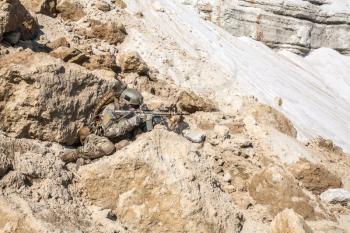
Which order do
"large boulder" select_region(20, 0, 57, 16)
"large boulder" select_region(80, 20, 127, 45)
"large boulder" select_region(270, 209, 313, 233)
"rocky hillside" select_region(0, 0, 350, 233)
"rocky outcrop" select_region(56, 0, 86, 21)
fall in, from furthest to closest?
"rocky outcrop" select_region(56, 0, 86, 21)
"large boulder" select_region(80, 20, 127, 45)
"large boulder" select_region(20, 0, 57, 16)
"large boulder" select_region(270, 209, 313, 233)
"rocky hillside" select_region(0, 0, 350, 233)

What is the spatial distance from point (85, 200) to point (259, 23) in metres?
16.7

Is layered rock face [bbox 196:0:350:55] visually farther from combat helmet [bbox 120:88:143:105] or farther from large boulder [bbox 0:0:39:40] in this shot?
combat helmet [bbox 120:88:143:105]

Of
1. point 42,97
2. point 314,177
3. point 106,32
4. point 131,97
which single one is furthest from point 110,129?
point 106,32

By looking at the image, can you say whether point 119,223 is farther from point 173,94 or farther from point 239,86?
point 239,86

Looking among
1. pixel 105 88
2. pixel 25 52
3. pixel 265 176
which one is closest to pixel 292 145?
pixel 265 176

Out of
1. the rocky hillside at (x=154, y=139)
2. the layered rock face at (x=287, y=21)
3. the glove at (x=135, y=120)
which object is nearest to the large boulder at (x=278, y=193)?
the rocky hillside at (x=154, y=139)

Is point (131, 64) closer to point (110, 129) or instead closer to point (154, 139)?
point (110, 129)

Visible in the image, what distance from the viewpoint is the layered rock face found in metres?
21.0

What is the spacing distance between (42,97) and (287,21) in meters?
17.3

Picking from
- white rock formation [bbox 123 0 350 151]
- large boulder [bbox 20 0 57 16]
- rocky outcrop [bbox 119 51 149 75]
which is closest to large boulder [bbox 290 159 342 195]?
white rock formation [bbox 123 0 350 151]

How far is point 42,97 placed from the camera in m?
7.57

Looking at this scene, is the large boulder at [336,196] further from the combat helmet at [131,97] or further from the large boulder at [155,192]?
the combat helmet at [131,97]

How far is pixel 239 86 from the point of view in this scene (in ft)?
46.6

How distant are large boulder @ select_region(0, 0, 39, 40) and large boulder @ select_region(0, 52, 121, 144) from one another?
5.40 feet
